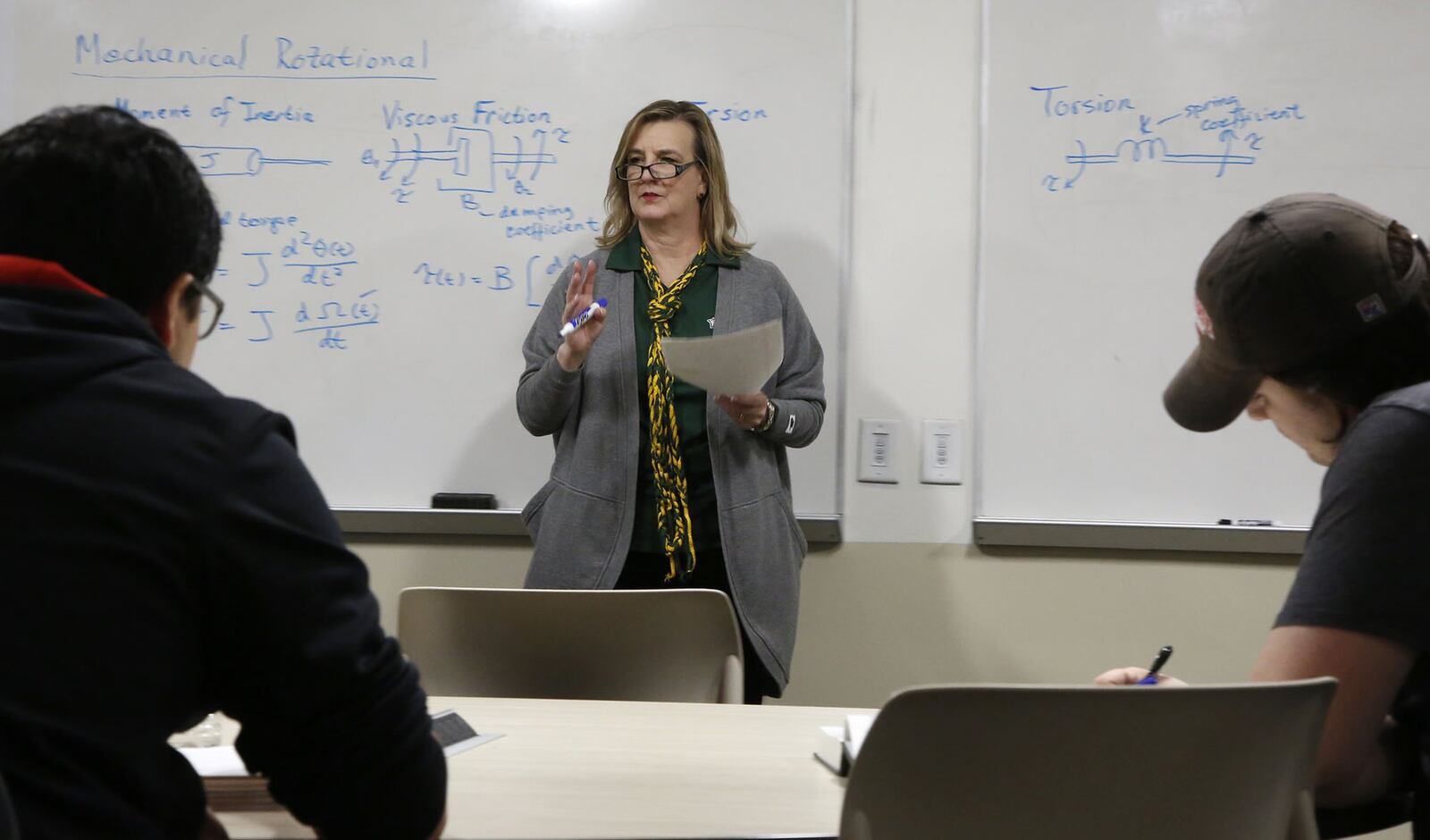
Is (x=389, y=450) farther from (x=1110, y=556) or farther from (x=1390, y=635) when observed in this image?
(x=1390, y=635)

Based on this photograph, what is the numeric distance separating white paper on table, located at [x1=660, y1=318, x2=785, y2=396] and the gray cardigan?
27 cm

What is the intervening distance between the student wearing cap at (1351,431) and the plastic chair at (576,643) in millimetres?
967

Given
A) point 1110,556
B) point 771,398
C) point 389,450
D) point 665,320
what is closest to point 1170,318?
point 1110,556

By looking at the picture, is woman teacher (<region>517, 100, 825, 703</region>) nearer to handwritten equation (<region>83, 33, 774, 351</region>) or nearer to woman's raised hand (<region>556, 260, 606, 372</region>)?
woman's raised hand (<region>556, 260, 606, 372</region>)

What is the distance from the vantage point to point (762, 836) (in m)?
1.17

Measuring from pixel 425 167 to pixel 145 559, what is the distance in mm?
2252

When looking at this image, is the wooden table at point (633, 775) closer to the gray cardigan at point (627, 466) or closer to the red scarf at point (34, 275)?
the red scarf at point (34, 275)

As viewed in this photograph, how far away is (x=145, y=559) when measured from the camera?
86cm

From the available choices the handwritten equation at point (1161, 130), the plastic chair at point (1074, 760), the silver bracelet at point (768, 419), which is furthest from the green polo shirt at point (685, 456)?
the plastic chair at point (1074, 760)

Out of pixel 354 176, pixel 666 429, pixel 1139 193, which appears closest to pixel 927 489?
pixel 666 429

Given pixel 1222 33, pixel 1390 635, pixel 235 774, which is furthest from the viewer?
pixel 1222 33

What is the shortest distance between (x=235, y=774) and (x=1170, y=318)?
7.70ft

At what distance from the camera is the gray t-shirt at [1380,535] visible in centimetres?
110

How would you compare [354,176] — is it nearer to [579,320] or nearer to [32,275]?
[579,320]
